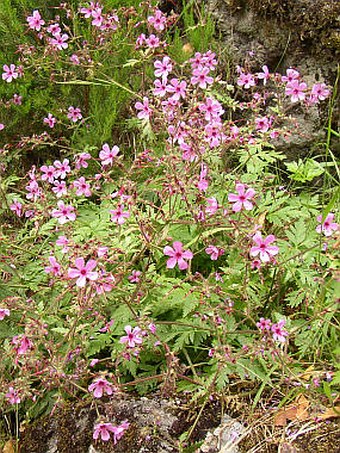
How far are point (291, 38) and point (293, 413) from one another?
2.57 meters

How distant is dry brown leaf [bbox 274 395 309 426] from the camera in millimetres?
2270

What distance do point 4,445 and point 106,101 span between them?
209 cm

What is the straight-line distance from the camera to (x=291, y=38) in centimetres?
400

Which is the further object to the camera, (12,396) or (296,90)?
(296,90)

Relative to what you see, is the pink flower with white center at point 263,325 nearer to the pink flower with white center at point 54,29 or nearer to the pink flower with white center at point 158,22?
the pink flower with white center at point 158,22

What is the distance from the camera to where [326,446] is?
2.13 m

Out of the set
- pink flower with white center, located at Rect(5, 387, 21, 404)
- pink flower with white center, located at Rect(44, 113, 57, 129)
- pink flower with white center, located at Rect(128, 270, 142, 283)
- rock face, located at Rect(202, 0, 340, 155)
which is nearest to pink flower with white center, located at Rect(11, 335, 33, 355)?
pink flower with white center, located at Rect(5, 387, 21, 404)

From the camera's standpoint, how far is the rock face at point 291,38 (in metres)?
3.86

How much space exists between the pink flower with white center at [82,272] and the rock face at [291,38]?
2.22 metres

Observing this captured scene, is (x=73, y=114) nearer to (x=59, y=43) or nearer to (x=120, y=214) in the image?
(x=59, y=43)

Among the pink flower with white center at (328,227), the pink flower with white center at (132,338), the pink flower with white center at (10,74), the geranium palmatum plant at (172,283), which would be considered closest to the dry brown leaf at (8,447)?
the geranium palmatum plant at (172,283)

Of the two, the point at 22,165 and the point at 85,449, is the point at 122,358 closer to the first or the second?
the point at 85,449

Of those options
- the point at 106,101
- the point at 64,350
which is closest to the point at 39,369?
the point at 64,350

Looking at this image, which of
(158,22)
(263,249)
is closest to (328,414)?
(263,249)
